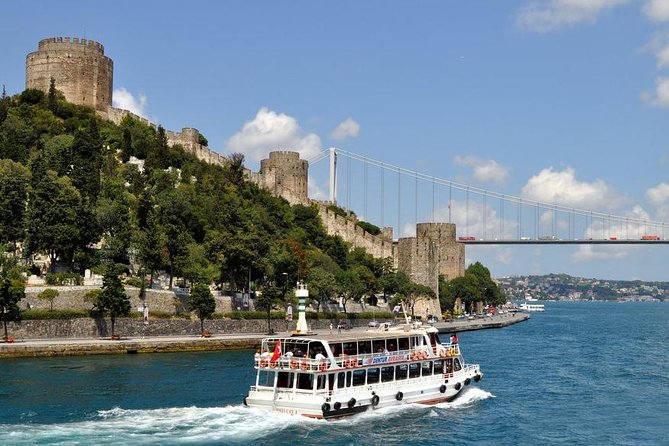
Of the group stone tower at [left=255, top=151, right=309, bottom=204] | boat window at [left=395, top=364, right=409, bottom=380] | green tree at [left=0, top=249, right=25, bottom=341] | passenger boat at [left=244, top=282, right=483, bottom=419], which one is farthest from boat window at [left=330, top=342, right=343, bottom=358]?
stone tower at [left=255, top=151, right=309, bottom=204]

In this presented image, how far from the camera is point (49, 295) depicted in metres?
45.6

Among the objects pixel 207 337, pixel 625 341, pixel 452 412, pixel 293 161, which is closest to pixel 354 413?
pixel 452 412

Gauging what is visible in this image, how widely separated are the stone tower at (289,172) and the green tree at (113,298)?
4505cm

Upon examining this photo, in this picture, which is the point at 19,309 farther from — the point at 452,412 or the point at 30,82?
the point at 30,82

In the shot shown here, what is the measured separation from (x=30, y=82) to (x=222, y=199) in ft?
75.4

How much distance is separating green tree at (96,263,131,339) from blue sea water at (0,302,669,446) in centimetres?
443

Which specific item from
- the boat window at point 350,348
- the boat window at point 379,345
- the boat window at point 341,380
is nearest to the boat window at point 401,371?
the boat window at point 379,345

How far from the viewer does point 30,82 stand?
78812 millimetres

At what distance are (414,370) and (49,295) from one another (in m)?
23.1

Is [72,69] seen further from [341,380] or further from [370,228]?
[341,380]

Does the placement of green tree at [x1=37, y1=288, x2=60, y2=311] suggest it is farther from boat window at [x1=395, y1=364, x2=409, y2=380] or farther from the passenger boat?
boat window at [x1=395, y1=364, x2=409, y2=380]

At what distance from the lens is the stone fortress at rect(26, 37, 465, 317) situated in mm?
77562

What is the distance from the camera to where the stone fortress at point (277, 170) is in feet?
254

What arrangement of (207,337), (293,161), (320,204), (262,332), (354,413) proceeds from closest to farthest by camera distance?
1. (354,413)
2. (207,337)
3. (262,332)
4. (320,204)
5. (293,161)
